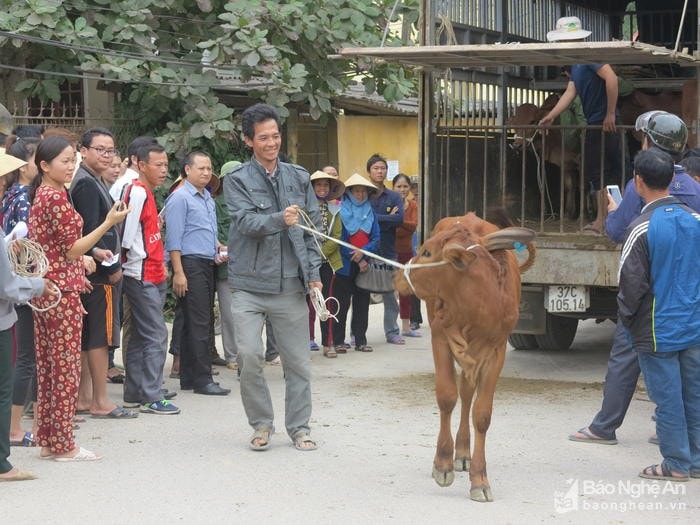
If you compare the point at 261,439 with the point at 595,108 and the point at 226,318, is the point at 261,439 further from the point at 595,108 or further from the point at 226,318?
the point at 595,108

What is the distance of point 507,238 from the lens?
5809 mm

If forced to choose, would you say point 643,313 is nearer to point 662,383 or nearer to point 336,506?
point 662,383

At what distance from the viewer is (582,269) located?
884 centimetres

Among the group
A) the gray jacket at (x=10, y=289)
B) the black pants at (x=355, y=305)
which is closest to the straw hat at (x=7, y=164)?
the gray jacket at (x=10, y=289)

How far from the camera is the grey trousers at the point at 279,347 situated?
6891 mm

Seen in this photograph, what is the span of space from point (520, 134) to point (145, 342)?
14.4ft

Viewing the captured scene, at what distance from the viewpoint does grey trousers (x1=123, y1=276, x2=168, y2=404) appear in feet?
26.6

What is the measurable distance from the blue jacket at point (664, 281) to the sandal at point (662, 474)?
68cm

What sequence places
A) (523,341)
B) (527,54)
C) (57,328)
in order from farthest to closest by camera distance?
1. (523,341)
2. (527,54)
3. (57,328)

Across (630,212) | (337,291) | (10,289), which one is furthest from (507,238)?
(337,291)

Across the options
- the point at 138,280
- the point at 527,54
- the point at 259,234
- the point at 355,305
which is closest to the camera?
the point at 259,234

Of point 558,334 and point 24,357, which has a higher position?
point 24,357

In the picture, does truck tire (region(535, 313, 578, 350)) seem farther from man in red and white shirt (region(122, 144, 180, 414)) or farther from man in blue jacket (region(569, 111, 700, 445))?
man in red and white shirt (region(122, 144, 180, 414))

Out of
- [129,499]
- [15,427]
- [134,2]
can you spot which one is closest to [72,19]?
[134,2]
